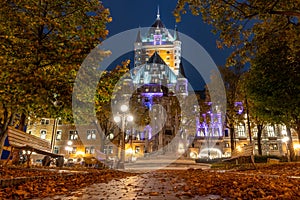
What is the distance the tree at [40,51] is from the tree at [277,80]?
29.8 ft

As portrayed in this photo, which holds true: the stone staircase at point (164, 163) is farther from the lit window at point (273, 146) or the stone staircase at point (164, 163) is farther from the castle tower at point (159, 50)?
the castle tower at point (159, 50)

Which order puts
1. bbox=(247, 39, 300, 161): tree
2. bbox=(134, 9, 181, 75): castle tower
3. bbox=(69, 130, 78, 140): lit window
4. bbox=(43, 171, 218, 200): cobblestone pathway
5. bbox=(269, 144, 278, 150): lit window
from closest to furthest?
bbox=(43, 171, 218, 200): cobblestone pathway < bbox=(247, 39, 300, 161): tree < bbox=(69, 130, 78, 140): lit window < bbox=(269, 144, 278, 150): lit window < bbox=(134, 9, 181, 75): castle tower

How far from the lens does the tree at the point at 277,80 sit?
43.5 feet

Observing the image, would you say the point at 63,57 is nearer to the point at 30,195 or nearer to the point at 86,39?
the point at 86,39

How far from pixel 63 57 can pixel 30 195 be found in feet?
21.7

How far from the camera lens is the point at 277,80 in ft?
49.8

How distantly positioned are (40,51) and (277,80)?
14.4 meters

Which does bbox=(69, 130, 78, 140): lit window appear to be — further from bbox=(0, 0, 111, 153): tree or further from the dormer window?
the dormer window

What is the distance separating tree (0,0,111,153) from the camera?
332 inches

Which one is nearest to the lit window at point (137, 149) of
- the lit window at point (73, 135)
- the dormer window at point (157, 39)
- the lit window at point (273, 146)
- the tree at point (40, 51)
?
the lit window at point (73, 135)

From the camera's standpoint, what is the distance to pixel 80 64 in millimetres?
10453

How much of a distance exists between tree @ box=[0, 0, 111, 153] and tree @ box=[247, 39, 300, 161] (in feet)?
29.8

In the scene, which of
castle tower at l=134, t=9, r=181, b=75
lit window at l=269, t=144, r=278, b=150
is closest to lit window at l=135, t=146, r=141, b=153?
lit window at l=269, t=144, r=278, b=150

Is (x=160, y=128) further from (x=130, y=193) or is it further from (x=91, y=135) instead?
(x=91, y=135)
